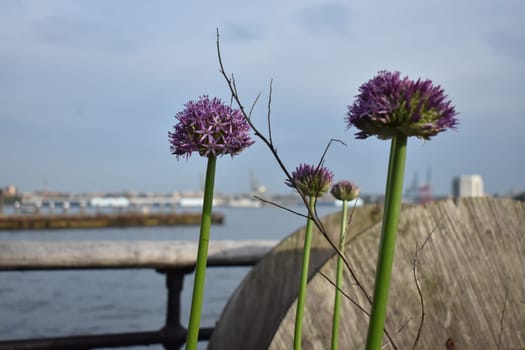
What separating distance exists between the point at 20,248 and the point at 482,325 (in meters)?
1.57

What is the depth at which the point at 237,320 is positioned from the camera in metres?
1.59

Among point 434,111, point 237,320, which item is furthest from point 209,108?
point 237,320

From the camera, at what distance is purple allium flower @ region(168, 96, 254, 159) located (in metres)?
0.54

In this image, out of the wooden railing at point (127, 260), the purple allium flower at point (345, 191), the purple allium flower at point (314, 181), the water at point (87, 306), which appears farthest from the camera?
the water at point (87, 306)

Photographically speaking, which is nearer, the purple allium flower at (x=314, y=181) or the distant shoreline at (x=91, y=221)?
the purple allium flower at (x=314, y=181)

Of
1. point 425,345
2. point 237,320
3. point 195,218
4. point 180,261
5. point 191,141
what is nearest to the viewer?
point 191,141

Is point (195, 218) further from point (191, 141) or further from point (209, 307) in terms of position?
point (191, 141)

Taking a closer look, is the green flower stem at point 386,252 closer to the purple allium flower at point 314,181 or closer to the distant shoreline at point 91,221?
the purple allium flower at point 314,181

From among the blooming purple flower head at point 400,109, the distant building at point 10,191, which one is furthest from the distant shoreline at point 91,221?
the blooming purple flower head at point 400,109

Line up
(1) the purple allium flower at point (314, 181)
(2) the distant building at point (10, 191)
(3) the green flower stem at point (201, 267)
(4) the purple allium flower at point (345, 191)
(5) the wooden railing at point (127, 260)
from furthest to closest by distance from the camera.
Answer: (2) the distant building at point (10, 191) < (5) the wooden railing at point (127, 260) < (4) the purple allium flower at point (345, 191) < (1) the purple allium flower at point (314, 181) < (3) the green flower stem at point (201, 267)

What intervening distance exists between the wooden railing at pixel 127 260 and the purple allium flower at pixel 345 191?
1.36 m

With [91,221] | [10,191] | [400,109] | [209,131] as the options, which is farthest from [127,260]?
[10,191]

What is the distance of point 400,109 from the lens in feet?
1.44

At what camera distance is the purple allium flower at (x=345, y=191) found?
908 millimetres
